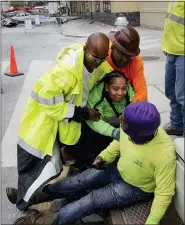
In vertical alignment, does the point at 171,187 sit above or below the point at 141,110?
below

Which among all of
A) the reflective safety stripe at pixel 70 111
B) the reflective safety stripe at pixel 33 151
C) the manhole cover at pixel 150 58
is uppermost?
the reflective safety stripe at pixel 70 111

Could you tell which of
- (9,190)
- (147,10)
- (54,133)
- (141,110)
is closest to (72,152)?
(54,133)

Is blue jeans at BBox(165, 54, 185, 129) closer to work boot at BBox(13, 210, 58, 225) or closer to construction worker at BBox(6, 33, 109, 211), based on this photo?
construction worker at BBox(6, 33, 109, 211)

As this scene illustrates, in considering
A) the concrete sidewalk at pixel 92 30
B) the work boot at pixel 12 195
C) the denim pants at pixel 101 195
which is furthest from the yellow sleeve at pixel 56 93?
the concrete sidewalk at pixel 92 30

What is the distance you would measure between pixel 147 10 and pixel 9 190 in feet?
51.5

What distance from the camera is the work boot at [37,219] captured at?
9.16 ft

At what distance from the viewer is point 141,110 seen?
2361 mm

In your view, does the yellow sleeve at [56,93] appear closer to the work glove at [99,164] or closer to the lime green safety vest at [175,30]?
the work glove at [99,164]

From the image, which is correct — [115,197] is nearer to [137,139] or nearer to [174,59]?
[137,139]

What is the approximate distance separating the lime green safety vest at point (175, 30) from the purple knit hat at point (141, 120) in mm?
933

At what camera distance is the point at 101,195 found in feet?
8.84

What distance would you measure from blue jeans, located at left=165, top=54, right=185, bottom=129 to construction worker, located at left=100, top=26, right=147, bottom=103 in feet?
1.02

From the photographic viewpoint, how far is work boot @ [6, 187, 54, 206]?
10.2 feet

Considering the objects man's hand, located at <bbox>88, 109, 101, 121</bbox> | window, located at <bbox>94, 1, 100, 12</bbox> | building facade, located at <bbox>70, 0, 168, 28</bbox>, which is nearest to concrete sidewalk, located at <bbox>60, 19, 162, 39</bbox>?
building facade, located at <bbox>70, 0, 168, 28</bbox>
